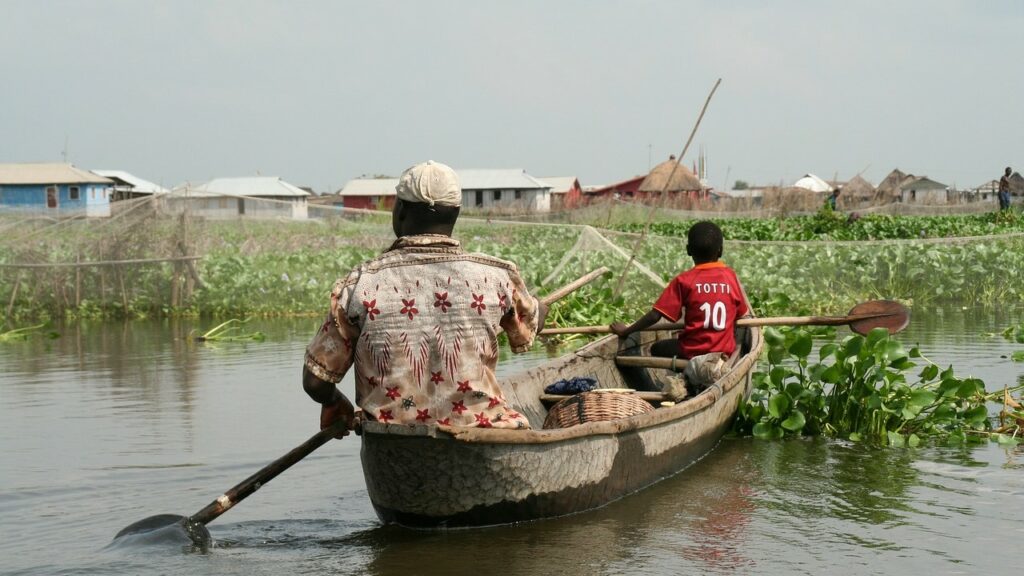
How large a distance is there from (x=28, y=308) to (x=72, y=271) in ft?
2.53

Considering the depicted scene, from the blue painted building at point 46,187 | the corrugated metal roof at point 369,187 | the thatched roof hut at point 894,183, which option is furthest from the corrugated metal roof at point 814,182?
the blue painted building at point 46,187

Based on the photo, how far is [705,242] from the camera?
286 inches

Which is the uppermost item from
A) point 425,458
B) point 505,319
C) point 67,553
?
point 505,319

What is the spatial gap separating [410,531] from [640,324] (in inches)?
106

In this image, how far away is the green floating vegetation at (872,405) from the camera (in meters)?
6.98

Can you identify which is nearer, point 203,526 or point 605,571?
point 605,571

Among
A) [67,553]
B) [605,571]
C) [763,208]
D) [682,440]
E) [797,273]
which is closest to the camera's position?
[605,571]

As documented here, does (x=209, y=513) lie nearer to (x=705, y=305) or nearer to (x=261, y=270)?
(x=705, y=305)

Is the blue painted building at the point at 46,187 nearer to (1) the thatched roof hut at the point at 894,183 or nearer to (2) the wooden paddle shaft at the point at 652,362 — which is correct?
(1) the thatched roof hut at the point at 894,183

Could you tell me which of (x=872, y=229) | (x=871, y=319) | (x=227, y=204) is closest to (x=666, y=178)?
(x=872, y=229)

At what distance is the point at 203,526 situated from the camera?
507 cm

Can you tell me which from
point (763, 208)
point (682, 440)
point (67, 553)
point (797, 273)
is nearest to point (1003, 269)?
point (797, 273)

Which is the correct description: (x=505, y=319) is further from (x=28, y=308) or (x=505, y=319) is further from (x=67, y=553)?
(x=28, y=308)

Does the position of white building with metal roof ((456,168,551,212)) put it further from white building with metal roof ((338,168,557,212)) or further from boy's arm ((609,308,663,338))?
boy's arm ((609,308,663,338))
